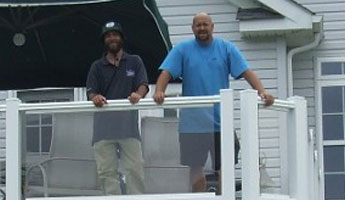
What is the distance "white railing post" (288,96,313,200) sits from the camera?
8.82m

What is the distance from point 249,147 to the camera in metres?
8.27

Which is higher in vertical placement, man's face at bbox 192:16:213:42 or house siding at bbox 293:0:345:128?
house siding at bbox 293:0:345:128

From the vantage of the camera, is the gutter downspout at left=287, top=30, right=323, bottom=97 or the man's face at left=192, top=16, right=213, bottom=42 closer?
the man's face at left=192, top=16, right=213, bottom=42

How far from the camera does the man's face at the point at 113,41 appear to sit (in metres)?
8.68

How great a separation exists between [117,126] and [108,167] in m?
0.34

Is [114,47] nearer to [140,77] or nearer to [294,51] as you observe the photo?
[140,77]

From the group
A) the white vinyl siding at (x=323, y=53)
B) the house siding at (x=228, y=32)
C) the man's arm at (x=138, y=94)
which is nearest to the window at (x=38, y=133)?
the man's arm at (x=138, y=94)

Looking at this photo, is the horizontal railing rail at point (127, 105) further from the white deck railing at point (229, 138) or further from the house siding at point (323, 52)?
the house siding at point (323, 52)

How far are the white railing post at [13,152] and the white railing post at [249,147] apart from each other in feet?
5.93

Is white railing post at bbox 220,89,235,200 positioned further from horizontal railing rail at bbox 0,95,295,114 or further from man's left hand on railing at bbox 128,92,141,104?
man's left hand on railing at bbox 128,92,141,104

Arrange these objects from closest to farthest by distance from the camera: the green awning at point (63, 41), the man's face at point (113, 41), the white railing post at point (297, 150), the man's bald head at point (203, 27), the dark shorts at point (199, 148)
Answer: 1. the dark shorts at point (199, 148)
2. the man's bald head at point (203, 27)
3. the man's face at point (113, 41)
4. the white railing post at point (297, 150)
5. the green awning at point (63, 41)

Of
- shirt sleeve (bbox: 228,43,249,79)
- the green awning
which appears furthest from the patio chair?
the green awning

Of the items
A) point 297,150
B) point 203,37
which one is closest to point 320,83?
point 297,150

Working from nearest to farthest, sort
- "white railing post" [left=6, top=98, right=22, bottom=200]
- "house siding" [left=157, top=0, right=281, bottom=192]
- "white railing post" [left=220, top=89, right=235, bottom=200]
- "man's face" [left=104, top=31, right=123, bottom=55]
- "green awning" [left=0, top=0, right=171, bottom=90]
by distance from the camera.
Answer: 1. "white railing post" [left=220, top=89, right=235, bottom=200]
2. "white railing post" [left=6, top=98, right=22, bottom=200]
3. "man's face" [left=104, top=31, right=123, bottom=55]
4. "green awning" [left=0, top=0, right=171, bottom=90]
5. "house siding" [left=157, top=0, right=281, bottom=192]
